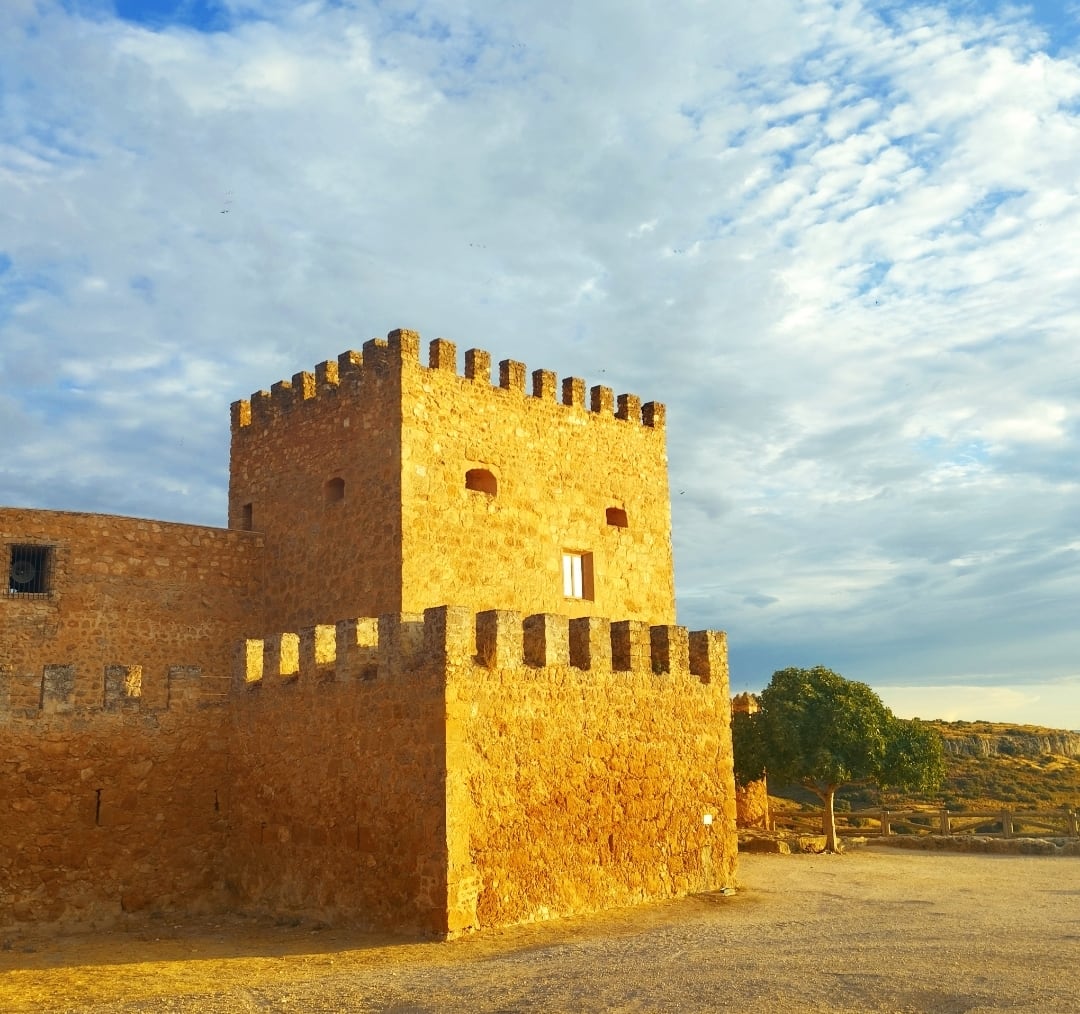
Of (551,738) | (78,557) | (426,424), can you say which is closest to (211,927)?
(551,738)

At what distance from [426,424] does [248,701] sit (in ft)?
16.5

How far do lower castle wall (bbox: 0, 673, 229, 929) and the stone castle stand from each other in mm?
28

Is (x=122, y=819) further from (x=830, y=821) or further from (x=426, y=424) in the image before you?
(x=830, y=821)

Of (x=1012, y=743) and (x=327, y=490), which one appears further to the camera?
(x=1012, y=743)

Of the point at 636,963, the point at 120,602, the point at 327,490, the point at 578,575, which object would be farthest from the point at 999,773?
the point at 636,963

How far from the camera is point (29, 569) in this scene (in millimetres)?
16281

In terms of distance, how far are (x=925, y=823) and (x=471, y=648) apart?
61.1 feet

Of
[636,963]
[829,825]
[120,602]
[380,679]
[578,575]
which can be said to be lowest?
[636,963]

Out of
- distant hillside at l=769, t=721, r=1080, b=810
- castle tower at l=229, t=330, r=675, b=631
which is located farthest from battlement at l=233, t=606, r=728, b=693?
distant hillside at l=769, t=721, r=1080, b=810

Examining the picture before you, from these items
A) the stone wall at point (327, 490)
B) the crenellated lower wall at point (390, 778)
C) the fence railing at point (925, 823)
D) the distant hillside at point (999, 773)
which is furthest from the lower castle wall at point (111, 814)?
the distant hillside at point (999, 773)

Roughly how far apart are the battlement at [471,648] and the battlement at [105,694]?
61 centimetres

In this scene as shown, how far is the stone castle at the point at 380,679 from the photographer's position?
Answer: 38.7 ft

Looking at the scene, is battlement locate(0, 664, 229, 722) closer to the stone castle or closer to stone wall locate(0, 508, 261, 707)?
the stone castle

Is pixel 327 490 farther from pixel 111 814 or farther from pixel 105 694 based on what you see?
pixel 111 814
